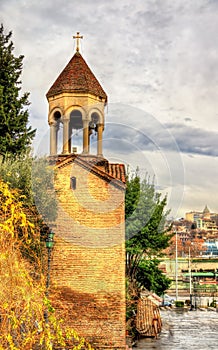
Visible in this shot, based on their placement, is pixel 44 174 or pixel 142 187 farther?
pixel 142 187

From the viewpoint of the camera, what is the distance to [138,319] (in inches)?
1116

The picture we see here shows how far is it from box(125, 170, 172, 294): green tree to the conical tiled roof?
9761mm

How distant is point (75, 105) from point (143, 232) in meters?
12.5

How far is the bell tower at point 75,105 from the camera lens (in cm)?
2047

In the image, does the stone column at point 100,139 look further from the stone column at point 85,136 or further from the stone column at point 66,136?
the stone column at point 66,136

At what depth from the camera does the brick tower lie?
1850cm

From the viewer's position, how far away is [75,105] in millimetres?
20609

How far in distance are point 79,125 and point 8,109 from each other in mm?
4333

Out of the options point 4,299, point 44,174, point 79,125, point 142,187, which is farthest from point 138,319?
point 4,299

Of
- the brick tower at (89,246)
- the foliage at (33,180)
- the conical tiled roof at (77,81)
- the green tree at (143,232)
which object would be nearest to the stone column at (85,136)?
the brick tower at (89,246)

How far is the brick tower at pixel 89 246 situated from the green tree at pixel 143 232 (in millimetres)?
10294

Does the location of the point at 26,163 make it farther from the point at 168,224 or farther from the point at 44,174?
the point at 168,224

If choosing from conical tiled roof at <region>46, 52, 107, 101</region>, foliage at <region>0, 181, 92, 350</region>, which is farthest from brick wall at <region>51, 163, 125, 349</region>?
foliage at <region>0, 181, 92, 350</region>

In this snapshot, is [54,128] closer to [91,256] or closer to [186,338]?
[91,256]
